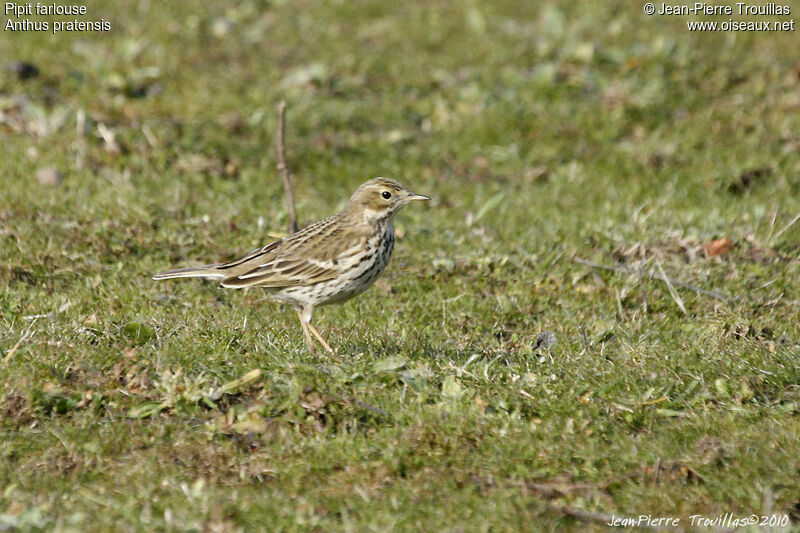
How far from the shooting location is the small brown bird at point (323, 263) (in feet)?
24.3

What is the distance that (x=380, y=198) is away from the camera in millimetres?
8094

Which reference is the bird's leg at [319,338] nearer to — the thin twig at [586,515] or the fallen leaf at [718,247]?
the thin twig at [586,515]

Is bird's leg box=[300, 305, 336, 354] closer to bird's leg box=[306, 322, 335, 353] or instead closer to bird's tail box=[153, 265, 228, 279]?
bird's leg box=[306, 322, 335, 353]

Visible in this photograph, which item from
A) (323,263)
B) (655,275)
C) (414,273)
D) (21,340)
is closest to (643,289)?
(655,275)

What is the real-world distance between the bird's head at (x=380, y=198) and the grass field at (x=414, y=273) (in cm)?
83

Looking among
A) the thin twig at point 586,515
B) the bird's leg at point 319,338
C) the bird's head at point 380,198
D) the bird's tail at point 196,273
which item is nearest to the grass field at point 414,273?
the thin twig at point 586,515

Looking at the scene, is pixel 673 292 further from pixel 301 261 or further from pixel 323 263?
pixel 301 261

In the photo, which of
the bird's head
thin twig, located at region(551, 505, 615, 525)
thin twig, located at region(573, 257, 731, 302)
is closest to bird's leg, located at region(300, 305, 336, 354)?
the bird's head

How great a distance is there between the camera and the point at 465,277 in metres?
8.95

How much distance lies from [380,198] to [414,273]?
1.11 meters

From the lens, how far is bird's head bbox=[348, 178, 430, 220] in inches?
315

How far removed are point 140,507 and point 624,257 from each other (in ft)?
17.6

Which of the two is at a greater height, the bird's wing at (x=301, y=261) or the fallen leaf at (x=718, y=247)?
the bird's wing at (x=301, y=261)

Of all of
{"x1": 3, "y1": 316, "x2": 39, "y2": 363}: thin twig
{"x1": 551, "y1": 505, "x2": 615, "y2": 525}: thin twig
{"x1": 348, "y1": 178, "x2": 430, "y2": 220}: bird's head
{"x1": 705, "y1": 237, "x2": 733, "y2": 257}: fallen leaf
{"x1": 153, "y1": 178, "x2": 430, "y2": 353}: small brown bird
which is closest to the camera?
{"x1": 551, "y1": 505, "x2": 615, "y2": 525}: thin twig
